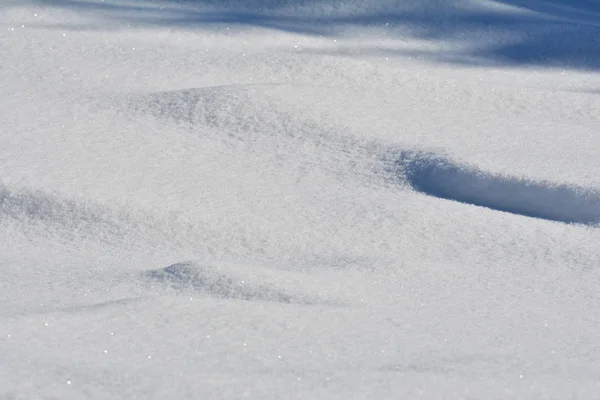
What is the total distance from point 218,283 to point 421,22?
1367 mm

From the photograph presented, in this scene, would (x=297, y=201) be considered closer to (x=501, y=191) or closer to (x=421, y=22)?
(x=501, y=191)

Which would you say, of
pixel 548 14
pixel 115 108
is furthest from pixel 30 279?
pixel 548 14

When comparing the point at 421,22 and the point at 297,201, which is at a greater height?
the point at 421,22

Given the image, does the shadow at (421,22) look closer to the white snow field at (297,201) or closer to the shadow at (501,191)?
the white snow field at (297,201)

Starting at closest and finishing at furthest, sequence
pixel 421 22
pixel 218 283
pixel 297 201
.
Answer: pixel 218 283, pixel 297 201, pixel 421 22

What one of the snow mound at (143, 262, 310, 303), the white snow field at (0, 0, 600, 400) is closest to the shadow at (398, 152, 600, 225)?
the white snow field at (0, 0, 600, 400)

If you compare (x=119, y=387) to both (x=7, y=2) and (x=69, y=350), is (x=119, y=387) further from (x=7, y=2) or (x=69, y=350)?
(x=7, y=2)

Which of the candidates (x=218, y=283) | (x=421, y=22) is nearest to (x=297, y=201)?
(x=218, y=283)

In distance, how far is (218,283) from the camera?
3.81 feet

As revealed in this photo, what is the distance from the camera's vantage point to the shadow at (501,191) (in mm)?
1445

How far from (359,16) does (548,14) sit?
58cm

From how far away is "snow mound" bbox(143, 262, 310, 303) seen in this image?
1.14m

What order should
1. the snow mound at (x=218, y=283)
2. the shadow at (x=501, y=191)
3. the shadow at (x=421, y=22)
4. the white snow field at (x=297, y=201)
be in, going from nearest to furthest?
1. the white snow field at (x=297, y=201)
2. the snow mound at (x=218, y=283)
3. the shadow at (x=501, y=191)
4. the shadow at (x=421, y=22)

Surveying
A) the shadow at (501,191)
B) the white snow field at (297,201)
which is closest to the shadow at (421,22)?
the white snow field at (297,201)
